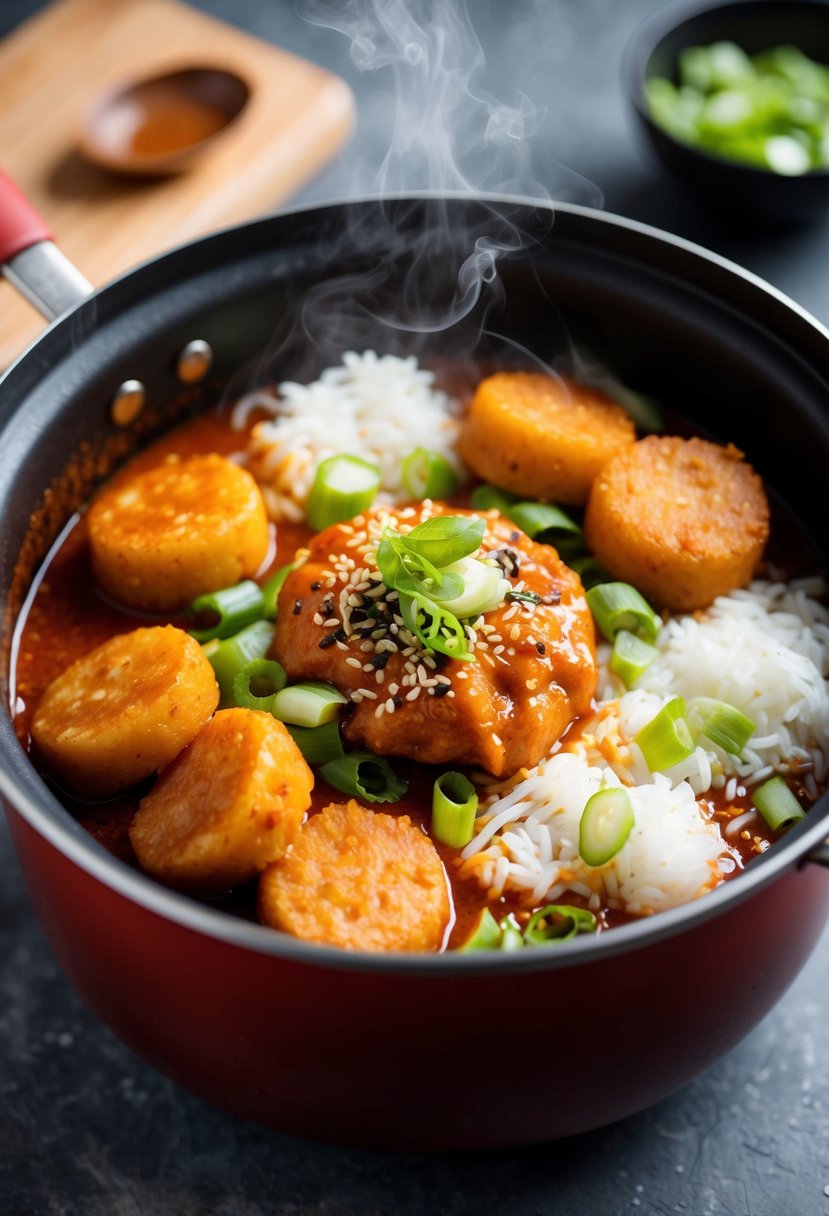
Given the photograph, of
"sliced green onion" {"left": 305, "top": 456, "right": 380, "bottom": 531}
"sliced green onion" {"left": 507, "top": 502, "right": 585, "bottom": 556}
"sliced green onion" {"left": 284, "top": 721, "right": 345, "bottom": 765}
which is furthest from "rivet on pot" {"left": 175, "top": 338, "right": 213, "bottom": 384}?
"sliced green onion" {"left": 284, "top": 721, "right": 345, "bottom": 765}

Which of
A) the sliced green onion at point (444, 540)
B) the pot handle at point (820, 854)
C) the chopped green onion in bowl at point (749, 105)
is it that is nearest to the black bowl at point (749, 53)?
Answer: the chopped green onion in bowl at point (749, 105)

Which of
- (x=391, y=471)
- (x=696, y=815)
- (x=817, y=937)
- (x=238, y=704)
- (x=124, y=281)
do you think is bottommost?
(x=817, y=937)

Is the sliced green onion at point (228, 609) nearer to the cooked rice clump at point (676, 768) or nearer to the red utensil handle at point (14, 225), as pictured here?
the cooked rice clump at point (676, 768)

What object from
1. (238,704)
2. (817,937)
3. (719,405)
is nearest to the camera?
(817,937)

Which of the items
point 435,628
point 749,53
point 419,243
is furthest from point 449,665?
point 749,53

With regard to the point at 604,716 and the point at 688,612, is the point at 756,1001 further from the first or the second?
the point at 688,612

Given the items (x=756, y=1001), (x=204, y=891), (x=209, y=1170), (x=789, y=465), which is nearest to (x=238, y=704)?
(x=204, y=891)

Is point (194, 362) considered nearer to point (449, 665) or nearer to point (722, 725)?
point (449, 665)
